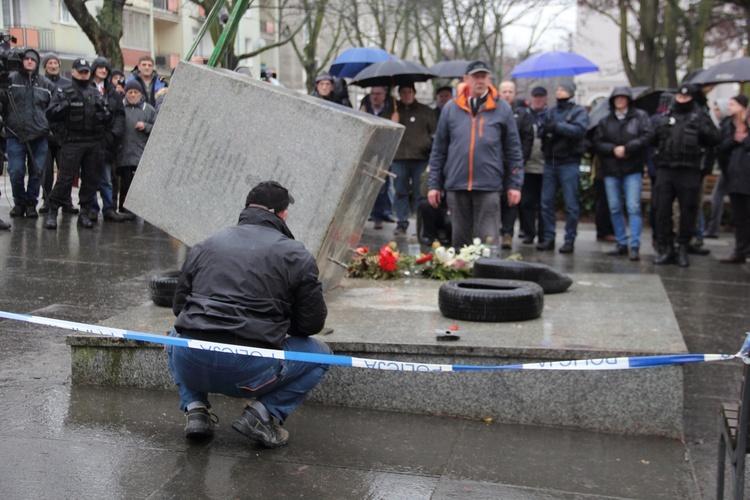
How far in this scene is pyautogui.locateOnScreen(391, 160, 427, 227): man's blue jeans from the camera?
12.9m

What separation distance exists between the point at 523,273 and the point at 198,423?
3.38 m

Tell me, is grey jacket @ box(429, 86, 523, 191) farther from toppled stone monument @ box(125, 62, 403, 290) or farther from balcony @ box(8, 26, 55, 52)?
balcony @ box(8, 26, 55, 52)

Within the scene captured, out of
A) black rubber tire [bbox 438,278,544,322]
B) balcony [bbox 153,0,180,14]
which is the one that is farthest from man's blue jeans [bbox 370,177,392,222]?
balcony [bbox 153,0,180,14]

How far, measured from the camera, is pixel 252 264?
4594 mm

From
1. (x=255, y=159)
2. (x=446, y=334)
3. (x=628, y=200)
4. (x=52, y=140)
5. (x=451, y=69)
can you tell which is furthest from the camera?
(x=451, y=69)

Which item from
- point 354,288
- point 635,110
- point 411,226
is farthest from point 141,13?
point 354,288

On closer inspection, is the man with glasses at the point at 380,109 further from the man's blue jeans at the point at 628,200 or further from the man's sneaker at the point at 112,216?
the man's sneaker at the point at 112,216

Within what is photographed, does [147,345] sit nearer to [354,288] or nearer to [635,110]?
[354,288]

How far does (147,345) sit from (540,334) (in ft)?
7.89

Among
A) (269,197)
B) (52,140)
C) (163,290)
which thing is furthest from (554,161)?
(269,197)

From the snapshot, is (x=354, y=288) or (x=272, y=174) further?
(x=354, y=288)

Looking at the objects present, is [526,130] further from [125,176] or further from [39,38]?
[39,38]

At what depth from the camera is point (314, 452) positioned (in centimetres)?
486

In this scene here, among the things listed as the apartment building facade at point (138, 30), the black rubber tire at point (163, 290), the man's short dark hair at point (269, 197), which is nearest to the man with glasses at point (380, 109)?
the black rubber tire at point (163, 290)
